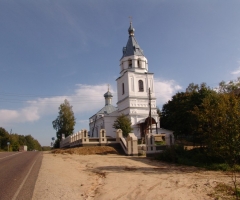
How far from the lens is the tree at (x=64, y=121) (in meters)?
52.4

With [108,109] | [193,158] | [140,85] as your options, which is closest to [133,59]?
[140,85]

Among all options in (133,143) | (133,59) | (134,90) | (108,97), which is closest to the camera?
(133,143)

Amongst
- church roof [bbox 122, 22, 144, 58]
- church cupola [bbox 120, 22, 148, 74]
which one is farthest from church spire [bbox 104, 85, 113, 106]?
church roof [bbox 122, 22, 144, 58]

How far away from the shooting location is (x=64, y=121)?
52719 millimetres

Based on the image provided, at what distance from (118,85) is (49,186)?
4383cm

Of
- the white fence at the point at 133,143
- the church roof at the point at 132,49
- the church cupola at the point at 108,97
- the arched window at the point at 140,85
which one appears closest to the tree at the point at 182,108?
the arched window at the point at 140,85

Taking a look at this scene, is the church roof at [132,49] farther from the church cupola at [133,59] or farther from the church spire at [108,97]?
the church spire at [108,97]

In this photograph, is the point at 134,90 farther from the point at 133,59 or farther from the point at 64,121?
the point at 64,121

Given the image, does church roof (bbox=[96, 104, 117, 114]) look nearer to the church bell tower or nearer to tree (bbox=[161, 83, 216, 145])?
the church bell tower

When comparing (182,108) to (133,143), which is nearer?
(133,143)

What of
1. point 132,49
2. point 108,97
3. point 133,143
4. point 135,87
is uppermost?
point 132,49

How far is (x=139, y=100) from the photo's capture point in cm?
4728

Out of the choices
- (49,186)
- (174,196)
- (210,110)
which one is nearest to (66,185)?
(49,186)

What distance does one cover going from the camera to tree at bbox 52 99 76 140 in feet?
172
